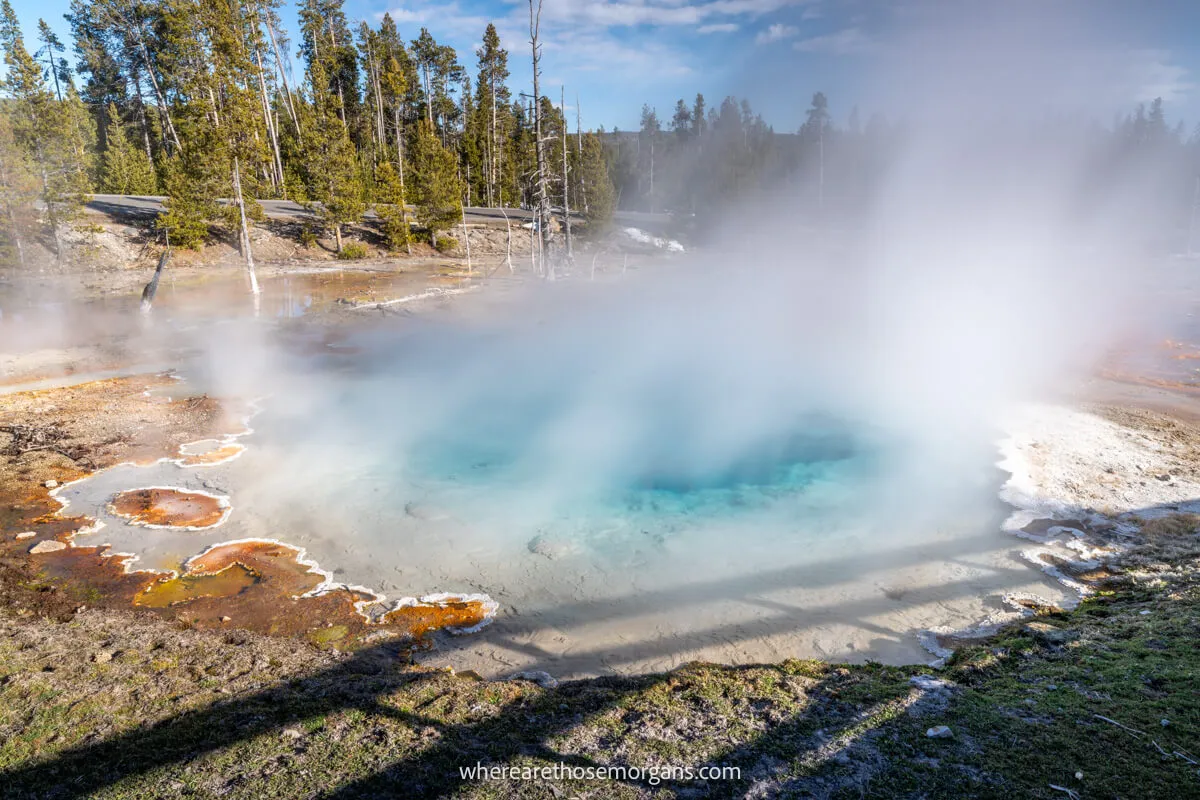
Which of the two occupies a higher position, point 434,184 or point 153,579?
point 434,184

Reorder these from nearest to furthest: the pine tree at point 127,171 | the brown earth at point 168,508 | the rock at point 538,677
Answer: the rock at point 538,677 < the brown earth at point 168,508 < the pine tree at point 127,171

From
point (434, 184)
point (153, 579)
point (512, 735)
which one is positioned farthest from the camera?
point (434, 184)

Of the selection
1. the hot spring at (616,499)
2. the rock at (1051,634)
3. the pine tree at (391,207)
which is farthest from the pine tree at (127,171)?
the rock at (1051,634)

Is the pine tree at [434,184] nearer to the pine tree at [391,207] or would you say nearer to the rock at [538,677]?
the pine tree at [391,207]

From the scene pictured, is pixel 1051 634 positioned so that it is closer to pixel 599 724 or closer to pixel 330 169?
pixel 599 724

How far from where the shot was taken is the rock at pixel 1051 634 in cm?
443

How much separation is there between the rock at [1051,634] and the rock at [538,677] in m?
3.52

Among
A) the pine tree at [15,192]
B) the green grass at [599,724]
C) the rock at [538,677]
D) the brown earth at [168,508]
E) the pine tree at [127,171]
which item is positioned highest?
the pine tree at [127,171]

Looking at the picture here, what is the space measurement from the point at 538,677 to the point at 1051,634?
3.76m

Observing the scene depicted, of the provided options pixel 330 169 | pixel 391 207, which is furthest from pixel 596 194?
pixel 330 169

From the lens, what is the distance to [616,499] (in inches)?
312

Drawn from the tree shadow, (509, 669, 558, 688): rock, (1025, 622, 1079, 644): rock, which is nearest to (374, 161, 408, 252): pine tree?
(509, 669, 558, 688): rock

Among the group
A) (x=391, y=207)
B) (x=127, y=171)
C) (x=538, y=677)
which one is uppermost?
(x=127, y=171)

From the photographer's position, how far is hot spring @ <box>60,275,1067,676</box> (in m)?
5.54
